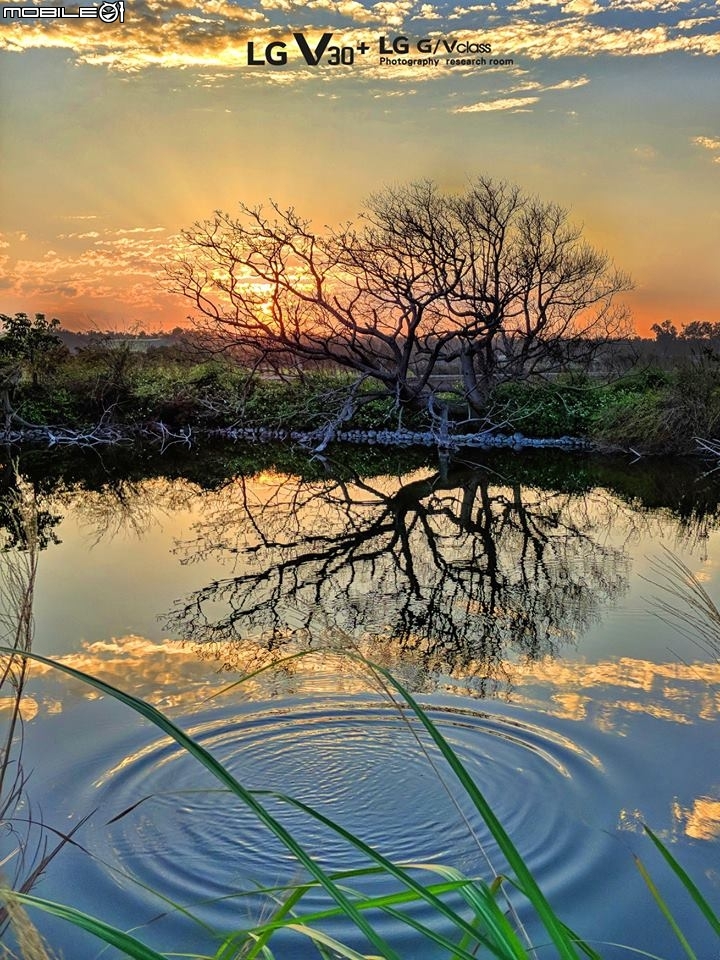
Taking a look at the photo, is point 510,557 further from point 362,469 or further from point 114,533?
point 362,469

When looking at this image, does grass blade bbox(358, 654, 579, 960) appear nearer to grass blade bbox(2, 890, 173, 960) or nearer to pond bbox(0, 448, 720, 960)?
pond bbox(0, 448, 720, 960)

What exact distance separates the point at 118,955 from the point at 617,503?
8817 mm

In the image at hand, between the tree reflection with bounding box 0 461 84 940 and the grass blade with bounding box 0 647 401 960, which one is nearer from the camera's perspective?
the grass blade with bounding box 0 647 401 960

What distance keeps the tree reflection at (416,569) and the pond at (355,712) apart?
3 centimetres

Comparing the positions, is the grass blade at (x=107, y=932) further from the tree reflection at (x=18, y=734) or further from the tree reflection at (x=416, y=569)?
the tree reflection at (x=416, y=569)

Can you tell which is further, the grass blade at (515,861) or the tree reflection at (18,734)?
the tree reflection at (18,734)

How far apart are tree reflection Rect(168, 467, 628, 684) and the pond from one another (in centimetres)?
3

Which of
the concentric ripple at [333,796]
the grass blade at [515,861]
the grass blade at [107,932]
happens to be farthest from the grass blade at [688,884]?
the concentric ripple at [333,796]

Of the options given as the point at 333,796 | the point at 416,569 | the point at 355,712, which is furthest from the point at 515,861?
the point at 416,569

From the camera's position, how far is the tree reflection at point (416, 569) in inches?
227

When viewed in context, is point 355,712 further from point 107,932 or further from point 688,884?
point 107,932

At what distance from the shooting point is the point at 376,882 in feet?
10.0

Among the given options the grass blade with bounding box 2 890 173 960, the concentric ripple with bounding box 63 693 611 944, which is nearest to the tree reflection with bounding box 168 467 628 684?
A: the concentric ripple with bounding box 63 693 611 944

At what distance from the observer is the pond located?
2.91 meters
